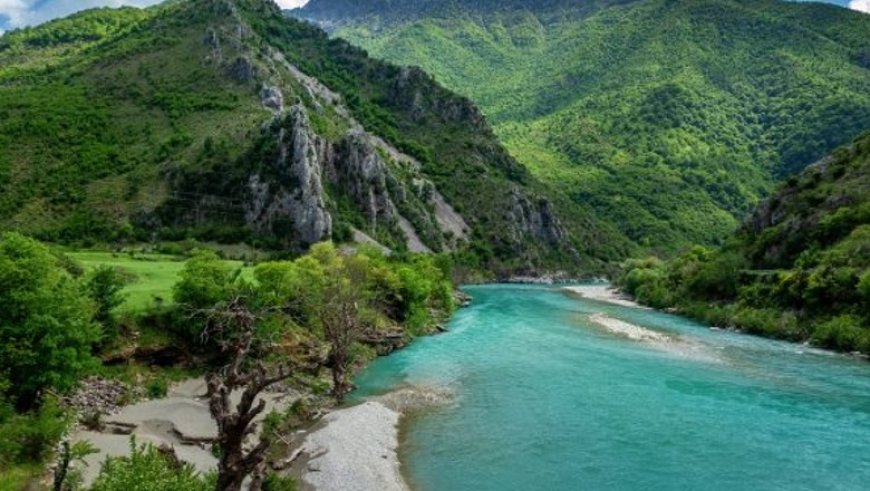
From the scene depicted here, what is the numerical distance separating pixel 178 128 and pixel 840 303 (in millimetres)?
115628

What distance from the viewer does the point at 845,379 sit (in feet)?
158

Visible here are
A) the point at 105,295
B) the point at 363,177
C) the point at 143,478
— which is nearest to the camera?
the point at 143,478

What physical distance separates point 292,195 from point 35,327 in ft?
310

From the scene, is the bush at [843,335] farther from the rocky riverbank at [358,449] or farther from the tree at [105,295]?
the tree at [105,295]

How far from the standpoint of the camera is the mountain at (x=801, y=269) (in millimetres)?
66750

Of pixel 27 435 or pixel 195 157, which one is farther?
pixel 195 157

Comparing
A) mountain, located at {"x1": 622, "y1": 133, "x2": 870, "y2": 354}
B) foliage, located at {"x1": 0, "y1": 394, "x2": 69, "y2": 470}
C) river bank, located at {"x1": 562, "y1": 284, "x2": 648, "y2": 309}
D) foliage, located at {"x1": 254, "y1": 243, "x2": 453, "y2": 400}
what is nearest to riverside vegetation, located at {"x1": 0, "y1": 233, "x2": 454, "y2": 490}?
foliage, located at {"x1": 0, "y1": 394, "x2": 69, "y2": 470}

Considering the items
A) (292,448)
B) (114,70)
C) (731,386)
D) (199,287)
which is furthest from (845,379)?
(114,70)

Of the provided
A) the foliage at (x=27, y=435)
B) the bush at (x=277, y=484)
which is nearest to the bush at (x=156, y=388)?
the foliage at (x=27, y=435)

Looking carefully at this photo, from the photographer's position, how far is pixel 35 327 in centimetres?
2930

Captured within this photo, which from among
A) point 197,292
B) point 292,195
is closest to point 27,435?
point 197,292

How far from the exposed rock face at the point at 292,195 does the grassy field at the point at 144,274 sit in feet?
120

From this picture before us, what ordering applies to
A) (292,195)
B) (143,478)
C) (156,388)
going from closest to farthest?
(143,478)
(156,388)
(292,195)

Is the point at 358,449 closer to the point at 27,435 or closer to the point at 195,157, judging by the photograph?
the point at 27,435
